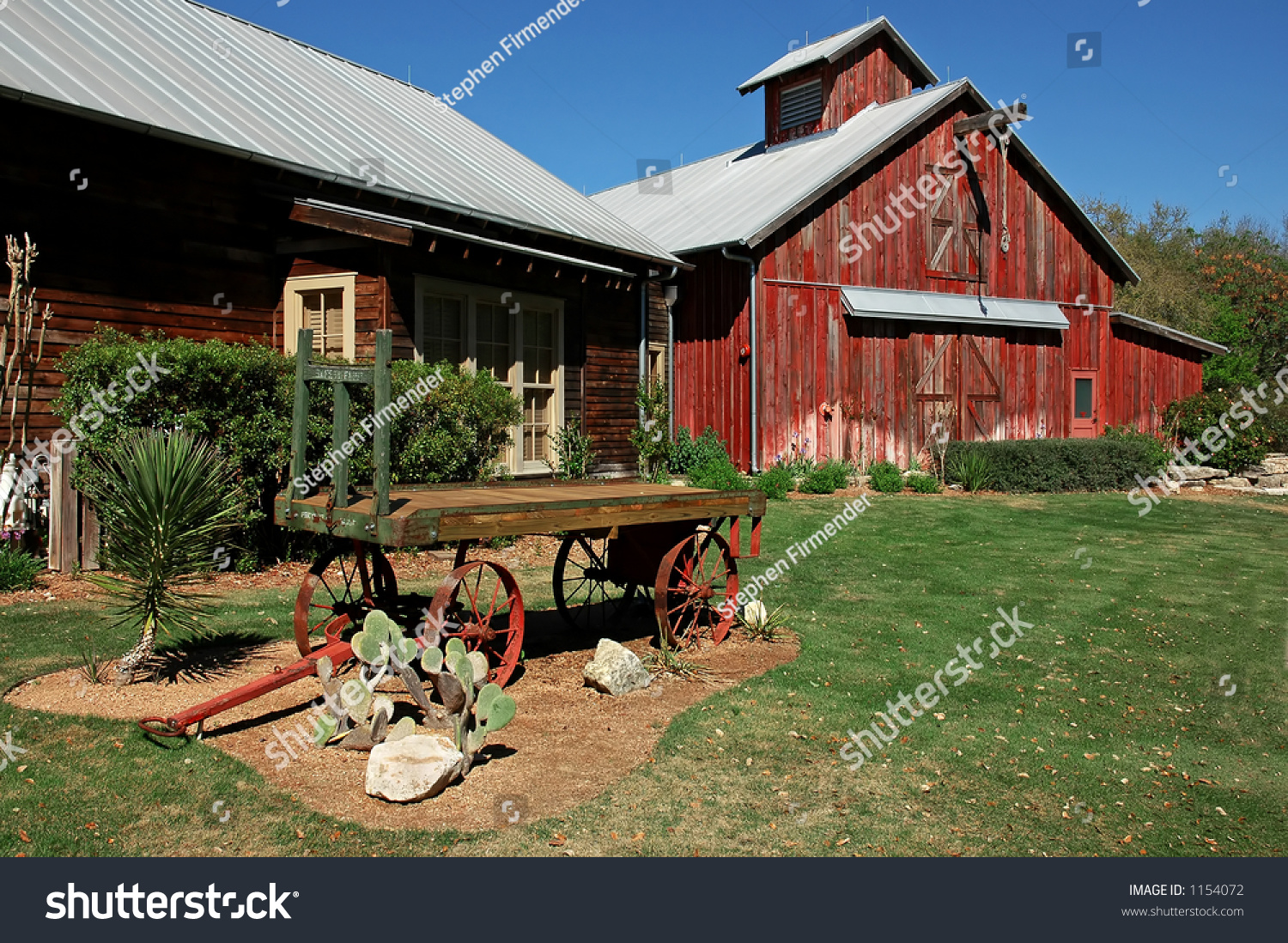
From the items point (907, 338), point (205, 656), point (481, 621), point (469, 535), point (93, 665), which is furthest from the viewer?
point (907, 338)

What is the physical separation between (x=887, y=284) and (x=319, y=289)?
12661 millimetres

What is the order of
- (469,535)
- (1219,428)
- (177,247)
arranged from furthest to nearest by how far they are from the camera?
(1219,428)
(177,247)
(469,535)

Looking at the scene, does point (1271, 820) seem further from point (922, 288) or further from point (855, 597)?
point (922, 288)

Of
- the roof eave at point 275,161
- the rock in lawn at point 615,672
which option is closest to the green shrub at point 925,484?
the roof eave at point 275,161

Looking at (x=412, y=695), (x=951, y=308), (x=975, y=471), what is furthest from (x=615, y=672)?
(x=951, y=308)

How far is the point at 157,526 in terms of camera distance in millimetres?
5734

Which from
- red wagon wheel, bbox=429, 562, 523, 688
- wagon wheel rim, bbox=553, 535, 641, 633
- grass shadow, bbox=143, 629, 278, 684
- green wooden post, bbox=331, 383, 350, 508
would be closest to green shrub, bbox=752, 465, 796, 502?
wagon wheel rim, bbox=553, 535, 641, 633

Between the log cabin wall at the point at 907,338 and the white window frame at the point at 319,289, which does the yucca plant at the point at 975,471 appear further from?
the white window frame at the point at 319,289

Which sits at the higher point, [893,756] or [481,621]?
A: [481,621]

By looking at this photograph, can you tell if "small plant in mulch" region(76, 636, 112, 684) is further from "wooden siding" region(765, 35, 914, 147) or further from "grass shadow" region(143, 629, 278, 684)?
"wooden siding" region(765, 35, 914, 147)

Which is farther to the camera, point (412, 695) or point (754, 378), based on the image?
point (754, 378)

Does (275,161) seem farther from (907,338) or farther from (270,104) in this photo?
(907,338)

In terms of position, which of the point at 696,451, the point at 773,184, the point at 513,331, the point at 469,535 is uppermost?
the point at 773,184

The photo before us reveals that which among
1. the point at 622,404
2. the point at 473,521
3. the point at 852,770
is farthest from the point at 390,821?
the point at 622,404
